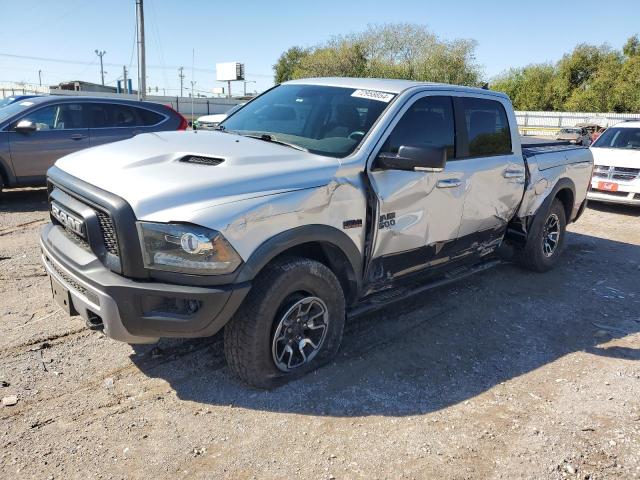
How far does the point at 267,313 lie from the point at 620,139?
10.3 m

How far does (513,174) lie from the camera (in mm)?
5121

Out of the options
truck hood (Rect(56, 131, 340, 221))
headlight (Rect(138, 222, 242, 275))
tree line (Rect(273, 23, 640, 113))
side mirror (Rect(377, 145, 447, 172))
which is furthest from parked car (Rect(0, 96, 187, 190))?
tree line (Rect(273, 23, 640, 113))

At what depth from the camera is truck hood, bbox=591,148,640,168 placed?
9.68 meters

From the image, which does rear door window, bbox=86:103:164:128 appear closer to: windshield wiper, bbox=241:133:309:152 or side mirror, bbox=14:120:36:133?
side mirror, bbox=14:120:36:133

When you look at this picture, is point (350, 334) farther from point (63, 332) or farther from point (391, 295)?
point (63, 332)

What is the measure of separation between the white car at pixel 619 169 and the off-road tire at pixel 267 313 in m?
8.35

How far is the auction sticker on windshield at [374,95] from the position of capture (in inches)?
155

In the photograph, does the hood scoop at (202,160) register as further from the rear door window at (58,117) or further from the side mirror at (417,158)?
the rear door window at (58,117)

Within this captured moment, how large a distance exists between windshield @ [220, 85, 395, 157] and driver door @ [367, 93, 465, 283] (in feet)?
0.75

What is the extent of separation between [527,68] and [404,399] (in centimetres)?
6642

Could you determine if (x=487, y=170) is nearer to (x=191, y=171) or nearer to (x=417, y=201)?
(x=417, y=201)

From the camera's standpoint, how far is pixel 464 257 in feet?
16.0

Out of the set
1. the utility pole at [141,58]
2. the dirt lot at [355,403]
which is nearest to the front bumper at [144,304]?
the dirt lot at [355,403]

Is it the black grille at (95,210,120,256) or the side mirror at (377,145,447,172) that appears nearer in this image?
the black grille at (95,210,120,256)
